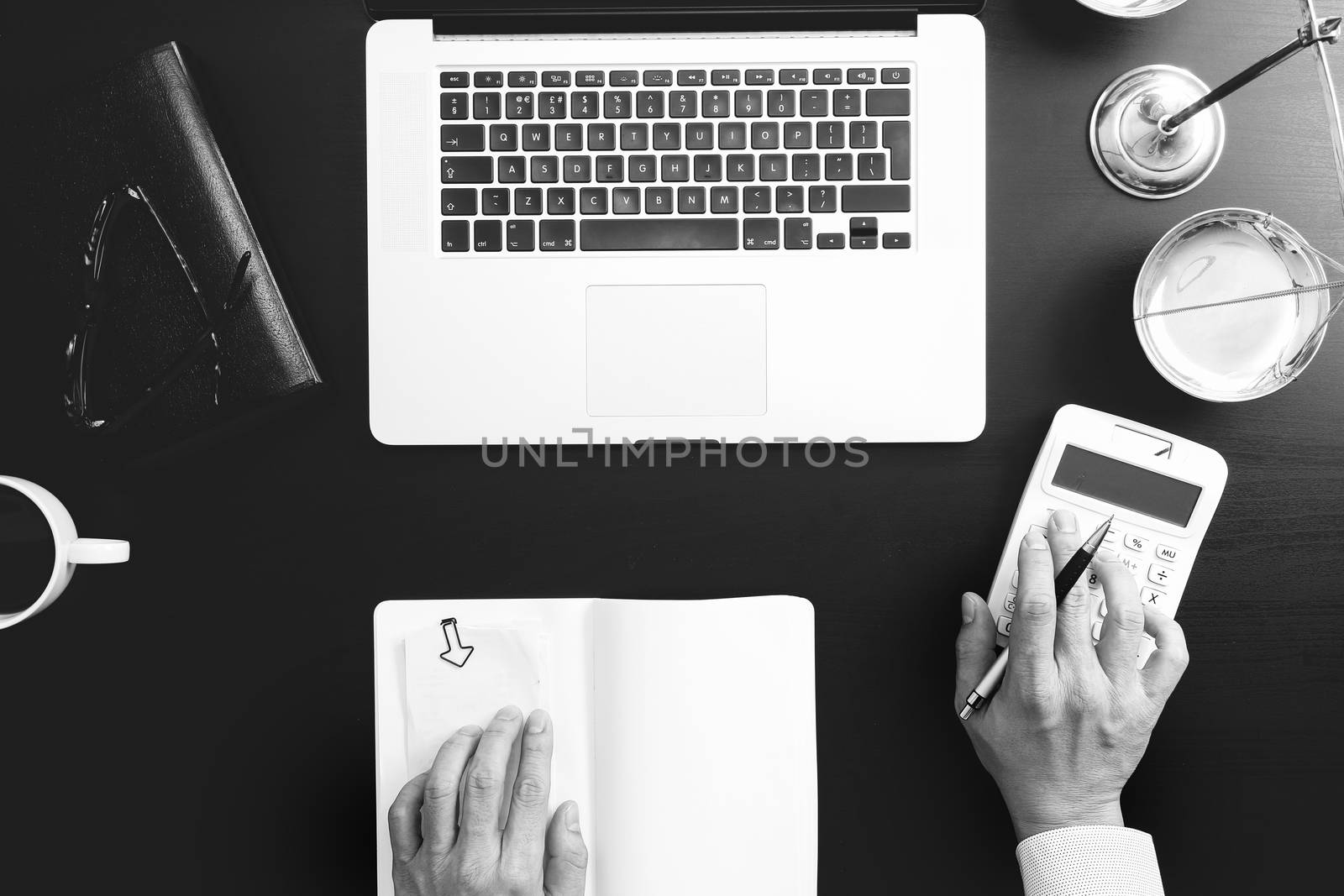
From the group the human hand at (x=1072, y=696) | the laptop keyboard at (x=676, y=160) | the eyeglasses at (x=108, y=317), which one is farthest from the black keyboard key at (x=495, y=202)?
the human hand at (x=1072, y=696)

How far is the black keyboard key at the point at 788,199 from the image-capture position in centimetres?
72

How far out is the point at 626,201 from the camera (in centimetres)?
72

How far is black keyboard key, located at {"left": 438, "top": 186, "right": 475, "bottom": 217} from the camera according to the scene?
2.37 feet

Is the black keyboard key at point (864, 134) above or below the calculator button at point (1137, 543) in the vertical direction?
above

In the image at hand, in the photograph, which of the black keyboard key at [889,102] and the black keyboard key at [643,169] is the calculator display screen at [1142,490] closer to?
the black keyboard key at [889,102]

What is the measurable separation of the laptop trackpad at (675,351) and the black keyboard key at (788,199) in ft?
0.23

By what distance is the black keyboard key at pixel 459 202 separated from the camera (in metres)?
0.72

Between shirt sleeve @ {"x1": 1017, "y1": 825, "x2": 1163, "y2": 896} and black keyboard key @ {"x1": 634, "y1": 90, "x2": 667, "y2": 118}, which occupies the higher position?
black keyboard key @ {"x1": 634, "y1": 90, "x2": 667, "y2": 118}

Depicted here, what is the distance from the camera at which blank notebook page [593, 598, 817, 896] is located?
73 centimetres

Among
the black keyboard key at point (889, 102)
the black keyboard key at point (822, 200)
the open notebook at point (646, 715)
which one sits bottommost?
the open notebook at point (646, 715)

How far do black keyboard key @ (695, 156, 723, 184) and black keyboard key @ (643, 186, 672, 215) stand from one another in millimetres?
29

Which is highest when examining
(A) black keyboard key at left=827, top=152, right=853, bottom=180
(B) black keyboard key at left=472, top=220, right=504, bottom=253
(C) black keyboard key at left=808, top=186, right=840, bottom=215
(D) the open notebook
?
(A) black keyboard key at left=827, top=152, right=853, bottom=180

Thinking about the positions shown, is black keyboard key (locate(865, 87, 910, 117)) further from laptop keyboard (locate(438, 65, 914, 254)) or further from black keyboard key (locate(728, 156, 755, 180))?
black keyboard key (locate(728, 156, 755, 180))

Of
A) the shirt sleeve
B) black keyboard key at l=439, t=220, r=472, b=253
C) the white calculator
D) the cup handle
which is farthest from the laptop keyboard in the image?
the shirt sleeve
